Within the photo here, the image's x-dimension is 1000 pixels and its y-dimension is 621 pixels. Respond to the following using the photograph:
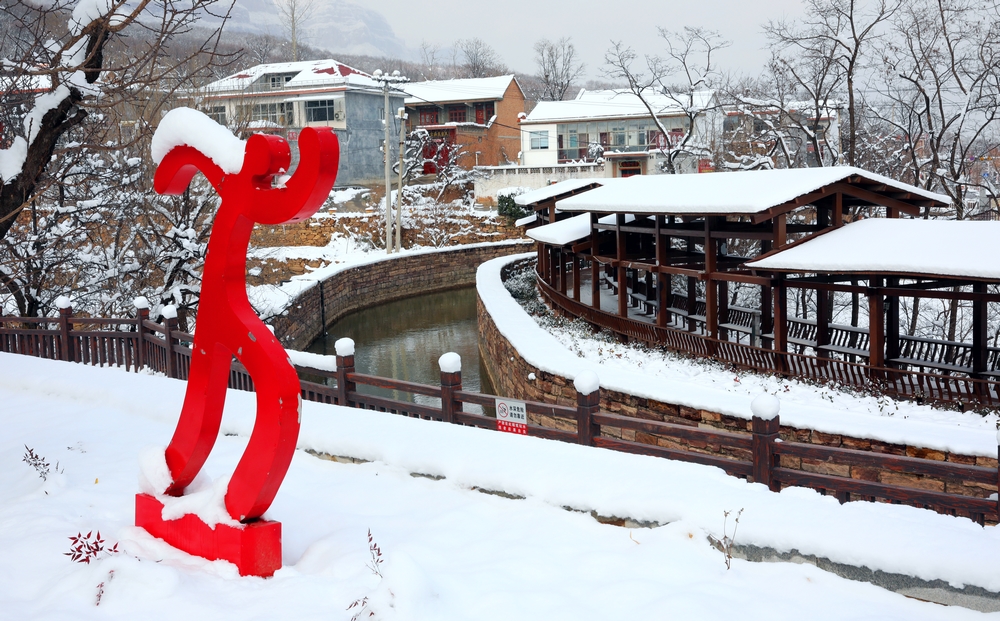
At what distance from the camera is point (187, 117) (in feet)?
14.3

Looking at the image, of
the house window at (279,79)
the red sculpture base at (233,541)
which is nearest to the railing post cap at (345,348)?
the red sculpture base at (233,541)

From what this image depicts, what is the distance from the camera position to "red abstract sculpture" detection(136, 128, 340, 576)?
3.84 m

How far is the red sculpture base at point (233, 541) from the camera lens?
167 inches

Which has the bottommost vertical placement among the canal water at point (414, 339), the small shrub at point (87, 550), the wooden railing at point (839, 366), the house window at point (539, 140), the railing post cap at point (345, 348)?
the canal water at point (414, 339)

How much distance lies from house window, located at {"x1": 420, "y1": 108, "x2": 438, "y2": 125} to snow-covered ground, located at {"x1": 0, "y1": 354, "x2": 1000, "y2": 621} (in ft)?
164

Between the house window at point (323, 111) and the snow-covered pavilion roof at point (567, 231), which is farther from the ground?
the house window at point (323, 111)

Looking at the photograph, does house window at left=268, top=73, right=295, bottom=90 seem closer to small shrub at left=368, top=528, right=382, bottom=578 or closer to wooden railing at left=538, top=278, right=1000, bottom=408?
wooden railing at left=538, top=278, right=1000, bottom=408

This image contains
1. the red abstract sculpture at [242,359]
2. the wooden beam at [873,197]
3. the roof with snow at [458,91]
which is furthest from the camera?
the roof with snow at [458,91]

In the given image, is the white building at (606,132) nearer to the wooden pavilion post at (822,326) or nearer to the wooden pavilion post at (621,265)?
the wooden pavilion post at (621,265)

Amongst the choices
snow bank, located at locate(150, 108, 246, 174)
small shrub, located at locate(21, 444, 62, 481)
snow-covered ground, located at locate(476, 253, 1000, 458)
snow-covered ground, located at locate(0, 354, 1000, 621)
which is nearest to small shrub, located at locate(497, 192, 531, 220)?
snow-covered ground, located at locate(476, 253, 1000, 458)

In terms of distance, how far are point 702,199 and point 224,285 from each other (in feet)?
36.3

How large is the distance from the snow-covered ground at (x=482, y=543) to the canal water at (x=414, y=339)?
371 inches

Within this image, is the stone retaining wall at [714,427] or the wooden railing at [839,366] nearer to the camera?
the stone retaining wall at [714,427]

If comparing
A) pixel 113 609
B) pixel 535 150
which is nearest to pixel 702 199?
pixel 113 609
